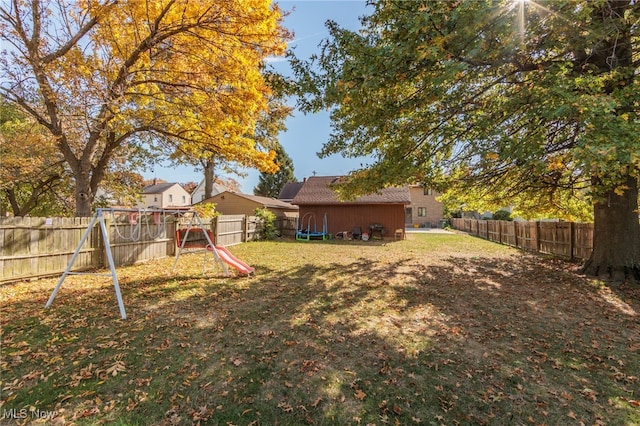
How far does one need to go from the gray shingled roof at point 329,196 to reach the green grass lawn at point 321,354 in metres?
11.4

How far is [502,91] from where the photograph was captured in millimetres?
7926

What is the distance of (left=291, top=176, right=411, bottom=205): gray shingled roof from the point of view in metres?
18.1

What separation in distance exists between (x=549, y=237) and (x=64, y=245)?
1642 centimetres

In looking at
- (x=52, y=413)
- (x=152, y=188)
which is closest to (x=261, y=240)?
(x=52, y=413)

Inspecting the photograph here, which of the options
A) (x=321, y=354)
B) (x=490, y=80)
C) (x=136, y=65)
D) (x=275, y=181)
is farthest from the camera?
(x=275, y=181)

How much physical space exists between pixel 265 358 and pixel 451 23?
235 inches

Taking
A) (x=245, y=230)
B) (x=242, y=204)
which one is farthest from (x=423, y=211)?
(x=245, y=230)

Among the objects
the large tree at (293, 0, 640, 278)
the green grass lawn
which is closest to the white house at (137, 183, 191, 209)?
the green grass lawn

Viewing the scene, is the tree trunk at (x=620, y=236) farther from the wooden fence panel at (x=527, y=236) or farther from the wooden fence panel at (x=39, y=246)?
the wooden fence panel at (x=39, y=246)

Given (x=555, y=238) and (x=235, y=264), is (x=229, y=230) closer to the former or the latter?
(x=235, y=264)

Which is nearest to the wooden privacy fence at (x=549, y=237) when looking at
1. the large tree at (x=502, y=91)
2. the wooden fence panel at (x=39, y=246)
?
the large tree at (x=502, y=91)

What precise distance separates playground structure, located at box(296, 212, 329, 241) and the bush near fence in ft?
27.3

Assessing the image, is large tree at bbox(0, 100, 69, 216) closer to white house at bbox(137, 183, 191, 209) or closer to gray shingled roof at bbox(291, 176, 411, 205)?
gray shingled roof at bbox(291, 176, 411, 205)

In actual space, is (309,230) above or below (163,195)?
below
